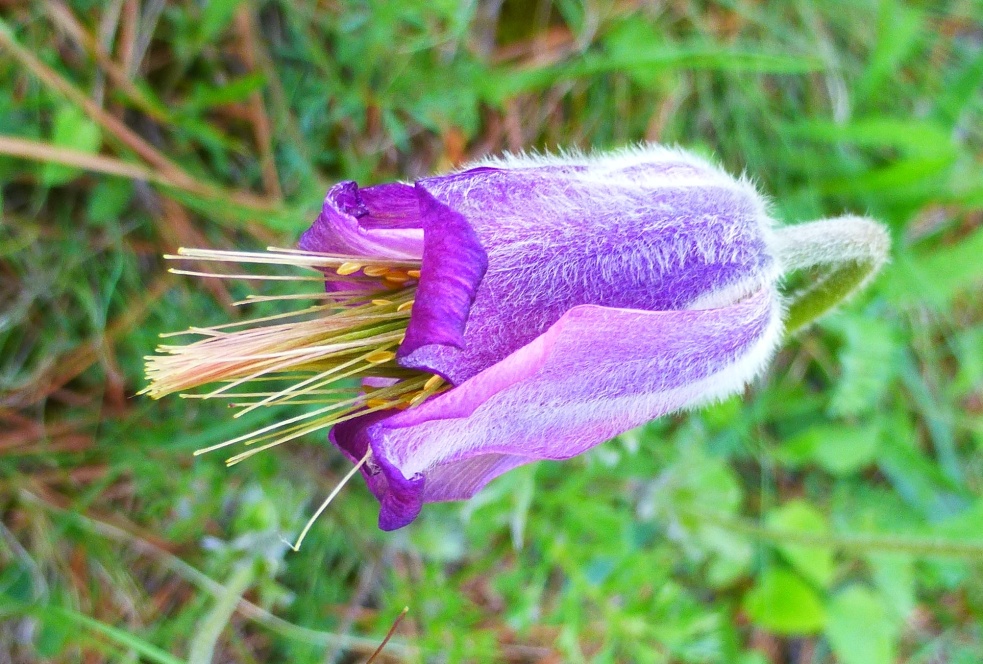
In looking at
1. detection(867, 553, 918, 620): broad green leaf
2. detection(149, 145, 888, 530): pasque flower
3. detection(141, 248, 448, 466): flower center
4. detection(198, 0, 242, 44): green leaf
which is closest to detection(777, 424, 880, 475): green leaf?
detection(867, 553, 918, 620): broad green leaf

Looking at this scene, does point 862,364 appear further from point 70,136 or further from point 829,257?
point 70,136

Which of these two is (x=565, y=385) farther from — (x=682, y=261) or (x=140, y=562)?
(x=140, y=562)

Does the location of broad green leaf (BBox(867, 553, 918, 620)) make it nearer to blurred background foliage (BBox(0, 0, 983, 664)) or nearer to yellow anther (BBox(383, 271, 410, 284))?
blurred background foliage (BBox(0, 0, 983, 664))

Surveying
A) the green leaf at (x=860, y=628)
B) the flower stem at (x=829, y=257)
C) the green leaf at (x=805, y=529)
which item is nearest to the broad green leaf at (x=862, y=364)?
the green leaf at (x=805, y=529)

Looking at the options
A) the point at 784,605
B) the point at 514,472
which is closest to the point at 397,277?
the point at 514,472

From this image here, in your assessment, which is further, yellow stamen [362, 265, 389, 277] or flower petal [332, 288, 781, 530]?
yellow stamen [362, 265, 389, 277]

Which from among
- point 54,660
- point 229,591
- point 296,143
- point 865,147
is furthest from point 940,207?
point 54,660
